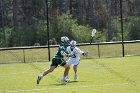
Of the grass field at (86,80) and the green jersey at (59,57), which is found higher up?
the green jersey at (59,57)

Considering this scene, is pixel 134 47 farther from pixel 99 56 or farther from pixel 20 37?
pixel 20 37

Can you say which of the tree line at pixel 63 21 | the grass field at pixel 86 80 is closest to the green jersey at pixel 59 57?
the grass field at pixel 86 80

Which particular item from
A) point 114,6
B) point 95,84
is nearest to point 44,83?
point 95,84

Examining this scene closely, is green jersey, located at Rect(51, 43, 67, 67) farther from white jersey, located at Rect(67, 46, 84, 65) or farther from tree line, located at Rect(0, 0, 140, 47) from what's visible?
tree line, located at Rect(0, 0, 140, 47)

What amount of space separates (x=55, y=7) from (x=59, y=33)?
13.6 metres

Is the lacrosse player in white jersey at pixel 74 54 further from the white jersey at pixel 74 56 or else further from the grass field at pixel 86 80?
the grass field at pixel 86 80

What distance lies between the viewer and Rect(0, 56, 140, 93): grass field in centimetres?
1870

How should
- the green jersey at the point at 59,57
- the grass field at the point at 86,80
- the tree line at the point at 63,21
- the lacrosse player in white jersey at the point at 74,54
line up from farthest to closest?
the tree line at the point at 63,21, the lacrosse player in white jersey at the point at 74,54, the green jersey at the point at 59,57, the grass field at the point at 86,80

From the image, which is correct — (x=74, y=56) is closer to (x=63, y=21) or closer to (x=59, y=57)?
(x=59, y=57)

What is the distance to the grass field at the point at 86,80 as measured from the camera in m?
18.7

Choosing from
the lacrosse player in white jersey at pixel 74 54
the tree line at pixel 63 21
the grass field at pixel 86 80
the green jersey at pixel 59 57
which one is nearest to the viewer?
the grass field at pixel 86 80

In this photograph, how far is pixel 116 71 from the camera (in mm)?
25469

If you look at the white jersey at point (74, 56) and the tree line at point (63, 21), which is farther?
the tree line at point (63, 21)

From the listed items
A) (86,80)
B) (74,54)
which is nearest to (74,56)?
(74,54)
